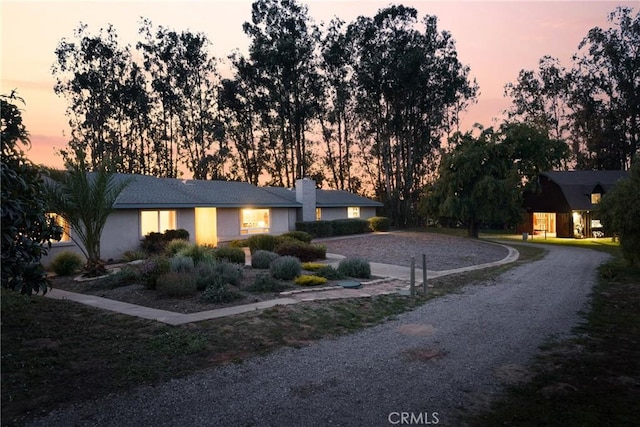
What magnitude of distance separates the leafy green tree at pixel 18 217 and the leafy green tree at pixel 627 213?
52.0 feet

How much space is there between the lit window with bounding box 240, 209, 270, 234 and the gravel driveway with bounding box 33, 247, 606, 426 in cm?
1973

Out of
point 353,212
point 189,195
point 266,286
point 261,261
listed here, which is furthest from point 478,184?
point 266,286

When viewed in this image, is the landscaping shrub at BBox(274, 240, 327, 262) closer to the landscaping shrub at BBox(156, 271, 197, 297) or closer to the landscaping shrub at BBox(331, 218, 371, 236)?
the landscaping shrub at BBox(156, 271, 197, 297)

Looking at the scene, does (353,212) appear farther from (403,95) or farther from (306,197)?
(403,95)

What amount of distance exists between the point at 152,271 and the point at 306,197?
2075 cm

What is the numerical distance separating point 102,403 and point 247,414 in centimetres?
174

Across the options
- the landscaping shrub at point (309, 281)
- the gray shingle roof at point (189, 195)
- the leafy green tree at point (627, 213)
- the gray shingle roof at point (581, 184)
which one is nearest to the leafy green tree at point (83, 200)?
the gray shingle roof at point (189, 195)

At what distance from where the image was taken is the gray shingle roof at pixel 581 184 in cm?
3495

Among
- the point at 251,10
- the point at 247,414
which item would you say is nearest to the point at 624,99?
the point at 251,10

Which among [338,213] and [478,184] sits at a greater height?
[478,184]

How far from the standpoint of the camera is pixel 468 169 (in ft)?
105

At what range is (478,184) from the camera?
31312 millimetres

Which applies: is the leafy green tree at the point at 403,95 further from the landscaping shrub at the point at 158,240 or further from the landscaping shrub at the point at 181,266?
the landscaping shrub at the point at 181,266

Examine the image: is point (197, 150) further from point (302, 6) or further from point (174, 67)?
point (302, 6)
